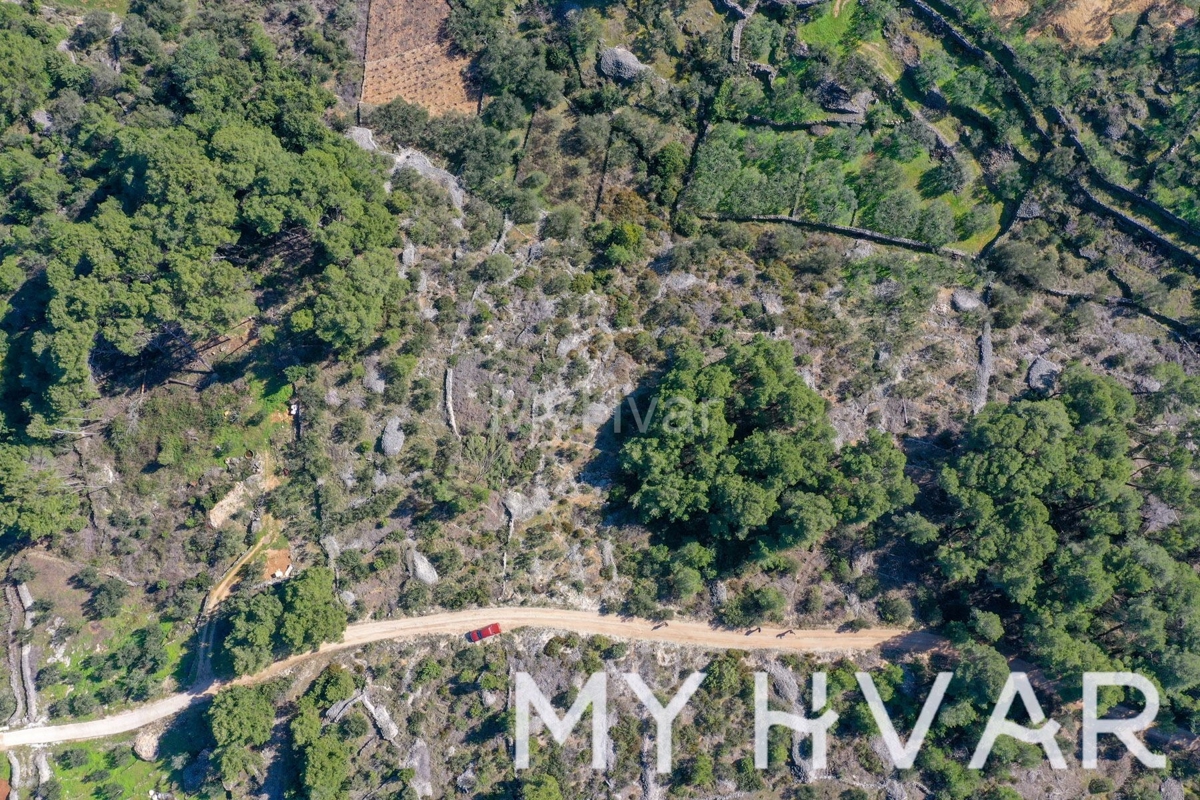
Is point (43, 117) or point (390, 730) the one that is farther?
point (43, 117)

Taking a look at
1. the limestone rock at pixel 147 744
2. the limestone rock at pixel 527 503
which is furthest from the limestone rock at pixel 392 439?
the limestone rock at pixel 147 744

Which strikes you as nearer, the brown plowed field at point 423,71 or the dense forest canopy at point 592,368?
the dense forest canopy at point 592,368

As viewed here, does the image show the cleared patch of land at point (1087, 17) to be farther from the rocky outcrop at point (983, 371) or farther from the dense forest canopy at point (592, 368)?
the rocky outcrop at point (983, 371)

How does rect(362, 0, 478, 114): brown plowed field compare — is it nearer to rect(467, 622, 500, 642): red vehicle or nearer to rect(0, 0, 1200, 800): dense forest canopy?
rect(0, 0, 1200, 800): dense forest canopy

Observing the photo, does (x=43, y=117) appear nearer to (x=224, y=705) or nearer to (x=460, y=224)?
(x=460, y=224)

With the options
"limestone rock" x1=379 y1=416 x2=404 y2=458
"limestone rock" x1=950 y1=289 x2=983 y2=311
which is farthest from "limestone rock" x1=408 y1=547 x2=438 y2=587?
"limestone rock" x1=950 y1=289 x2=983 y2=311

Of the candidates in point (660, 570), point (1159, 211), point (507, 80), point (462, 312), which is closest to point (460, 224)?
point (462, 312)
